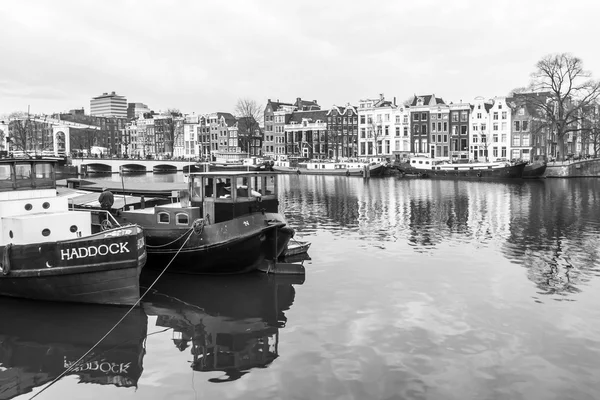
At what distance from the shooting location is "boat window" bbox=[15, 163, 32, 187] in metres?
17.0

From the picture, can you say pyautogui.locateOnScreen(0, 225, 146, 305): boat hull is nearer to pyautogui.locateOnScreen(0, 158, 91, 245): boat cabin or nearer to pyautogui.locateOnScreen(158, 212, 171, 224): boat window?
pyautogui.locateOnScreen(0, 158, 91, 245): boat cabin

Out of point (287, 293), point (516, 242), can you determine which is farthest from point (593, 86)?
point (287, 293)

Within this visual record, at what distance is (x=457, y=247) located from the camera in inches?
958

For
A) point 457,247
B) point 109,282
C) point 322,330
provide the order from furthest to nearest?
point 457,247
point 109,282
point 322,330

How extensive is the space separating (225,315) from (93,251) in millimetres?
3874

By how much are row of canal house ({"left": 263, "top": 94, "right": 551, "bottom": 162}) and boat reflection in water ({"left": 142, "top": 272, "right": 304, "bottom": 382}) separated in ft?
235

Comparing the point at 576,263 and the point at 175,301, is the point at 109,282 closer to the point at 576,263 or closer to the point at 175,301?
the point at 175,301

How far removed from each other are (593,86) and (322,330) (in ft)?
236

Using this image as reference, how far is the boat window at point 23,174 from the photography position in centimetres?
1702

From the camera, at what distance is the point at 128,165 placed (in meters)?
108

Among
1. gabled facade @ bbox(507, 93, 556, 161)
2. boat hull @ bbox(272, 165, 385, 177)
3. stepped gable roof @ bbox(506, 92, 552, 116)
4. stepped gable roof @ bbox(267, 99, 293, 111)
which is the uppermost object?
stepped gable roof @ bbox(267, 99, 293, 111)

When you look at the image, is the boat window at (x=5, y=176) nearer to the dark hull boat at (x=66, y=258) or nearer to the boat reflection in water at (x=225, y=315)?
the dark hull boat at (x=66, y=258)

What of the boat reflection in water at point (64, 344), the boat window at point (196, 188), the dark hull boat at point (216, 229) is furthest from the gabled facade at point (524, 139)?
the boat reflection in water at point (64, 344)

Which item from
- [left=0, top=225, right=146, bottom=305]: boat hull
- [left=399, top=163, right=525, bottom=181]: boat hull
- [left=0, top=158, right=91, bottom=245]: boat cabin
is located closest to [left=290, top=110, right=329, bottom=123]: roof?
[left=399, top=163, right=525, bottom=181]: boat hull
